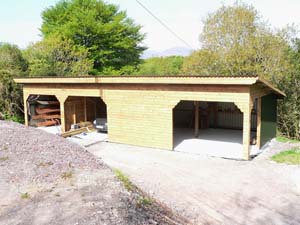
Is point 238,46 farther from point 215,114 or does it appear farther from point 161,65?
point 161,65

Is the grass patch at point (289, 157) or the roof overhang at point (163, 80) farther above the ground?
the roof overhang at point (163, 80)

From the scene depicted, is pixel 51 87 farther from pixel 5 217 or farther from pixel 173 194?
pixel 5 217

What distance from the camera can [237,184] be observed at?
23.2 feet

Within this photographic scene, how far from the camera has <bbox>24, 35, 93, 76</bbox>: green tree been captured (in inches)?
812

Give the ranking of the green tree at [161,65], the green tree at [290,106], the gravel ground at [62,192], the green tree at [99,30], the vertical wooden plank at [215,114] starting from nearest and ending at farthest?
the gravel ground at [62,192]
the green tree at [290,106]
the vertical wooden plank at [215,114]
the green tree at [99,30]
the green tree at [161,65]

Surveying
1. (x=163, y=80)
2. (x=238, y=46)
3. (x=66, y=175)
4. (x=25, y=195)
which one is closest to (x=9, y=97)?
(x=163, y=80)

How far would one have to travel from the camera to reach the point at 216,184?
707 centimetres

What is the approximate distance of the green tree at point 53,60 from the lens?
67.7ft

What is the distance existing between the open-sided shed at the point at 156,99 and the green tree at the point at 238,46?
455 cm

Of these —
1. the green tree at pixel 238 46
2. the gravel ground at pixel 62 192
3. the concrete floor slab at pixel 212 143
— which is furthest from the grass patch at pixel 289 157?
the green tree at pixel 238 46

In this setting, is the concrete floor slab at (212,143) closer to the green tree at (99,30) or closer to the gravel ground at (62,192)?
the gravel ground at (62,192)

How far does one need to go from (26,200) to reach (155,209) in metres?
2.04

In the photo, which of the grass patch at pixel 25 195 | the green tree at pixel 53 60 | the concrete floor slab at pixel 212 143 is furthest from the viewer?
the green tree at pixel 53 60

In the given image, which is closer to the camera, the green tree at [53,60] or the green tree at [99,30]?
the green tree at [53,60]
